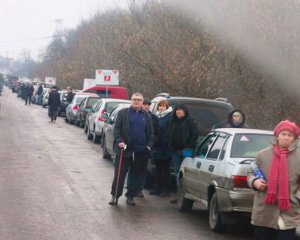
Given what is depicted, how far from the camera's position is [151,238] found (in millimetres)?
9742

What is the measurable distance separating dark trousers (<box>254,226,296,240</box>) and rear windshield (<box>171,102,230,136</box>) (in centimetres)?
786

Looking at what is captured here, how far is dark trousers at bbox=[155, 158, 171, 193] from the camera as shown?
14112 millimetres

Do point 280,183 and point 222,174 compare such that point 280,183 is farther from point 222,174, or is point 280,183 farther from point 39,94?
point 39,94

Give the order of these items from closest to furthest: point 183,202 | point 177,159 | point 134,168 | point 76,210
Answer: point 76,210 → point 183,202 → point 134,168 → point 177,159

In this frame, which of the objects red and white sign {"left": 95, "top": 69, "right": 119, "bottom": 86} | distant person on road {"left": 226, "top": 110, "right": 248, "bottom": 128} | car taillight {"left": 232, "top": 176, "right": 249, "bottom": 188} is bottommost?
car taillight {"left": 232, "top": 176, "right": 249, "bottom": 188}

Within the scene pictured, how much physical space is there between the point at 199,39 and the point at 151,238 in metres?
17.4

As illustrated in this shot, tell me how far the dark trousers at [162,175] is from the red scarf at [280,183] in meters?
7.29

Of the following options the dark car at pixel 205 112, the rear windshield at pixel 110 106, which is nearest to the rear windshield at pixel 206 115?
the dark car at pixel 205 112

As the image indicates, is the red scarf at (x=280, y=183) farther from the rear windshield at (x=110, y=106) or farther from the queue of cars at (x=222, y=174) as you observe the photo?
the rear windshield at (x=110, y=106)

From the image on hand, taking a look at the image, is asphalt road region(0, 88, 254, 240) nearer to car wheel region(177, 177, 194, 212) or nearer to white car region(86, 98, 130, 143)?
car wheel region(177, 177, 194, 212)

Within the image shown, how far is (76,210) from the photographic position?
11586mm

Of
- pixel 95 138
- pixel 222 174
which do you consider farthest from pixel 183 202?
pixel 95 138

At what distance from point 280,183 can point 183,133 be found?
265 inches

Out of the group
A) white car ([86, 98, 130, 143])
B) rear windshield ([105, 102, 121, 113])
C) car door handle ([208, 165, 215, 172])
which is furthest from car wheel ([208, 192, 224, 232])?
rear windshield ([105, 102, 121, 113])
